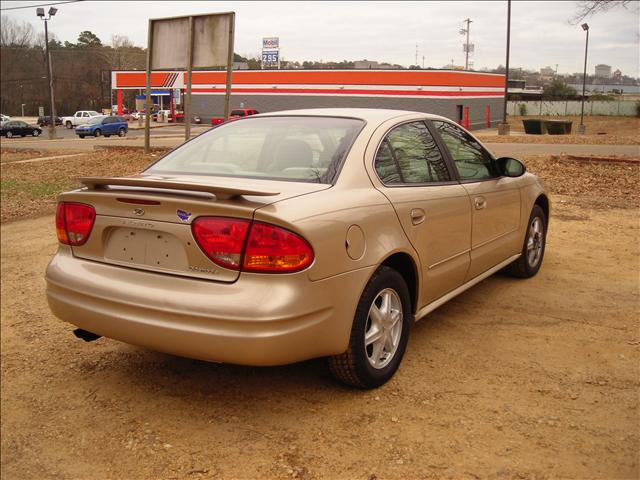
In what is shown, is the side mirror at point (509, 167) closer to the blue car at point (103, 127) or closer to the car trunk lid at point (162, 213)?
the car trunk lid at point (162, 213)

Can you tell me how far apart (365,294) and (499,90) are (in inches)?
2425

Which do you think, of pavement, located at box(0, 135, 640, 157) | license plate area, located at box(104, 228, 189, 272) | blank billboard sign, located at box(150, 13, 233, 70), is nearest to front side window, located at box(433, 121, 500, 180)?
license plate area, located at box(104, 228, 189, 272)

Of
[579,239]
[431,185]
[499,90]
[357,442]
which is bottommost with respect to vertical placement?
[357,442]

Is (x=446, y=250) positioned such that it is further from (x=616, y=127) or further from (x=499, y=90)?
(x=499, y=90)

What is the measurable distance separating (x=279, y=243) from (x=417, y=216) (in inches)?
45.4

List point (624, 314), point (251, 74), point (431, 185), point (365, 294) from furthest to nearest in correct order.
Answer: point (251, 74) → point (624, 314) → point (431, 185) → point (365, 294)

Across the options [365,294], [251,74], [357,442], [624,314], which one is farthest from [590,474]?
[251,74]

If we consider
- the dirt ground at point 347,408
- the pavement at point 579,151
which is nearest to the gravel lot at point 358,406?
the dirt ground at point 347,408

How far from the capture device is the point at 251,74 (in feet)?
185

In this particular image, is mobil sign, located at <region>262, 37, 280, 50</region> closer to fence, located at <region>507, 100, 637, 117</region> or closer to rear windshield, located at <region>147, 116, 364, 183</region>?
fence, located at <region>507, 100, 637, 117</region>

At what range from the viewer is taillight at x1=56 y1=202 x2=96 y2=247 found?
131 inches

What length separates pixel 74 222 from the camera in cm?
339

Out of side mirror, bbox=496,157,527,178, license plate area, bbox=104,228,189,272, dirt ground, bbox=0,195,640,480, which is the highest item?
side mirror, bbox=496,157,527,178

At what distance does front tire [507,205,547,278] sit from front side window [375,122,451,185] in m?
1.64
